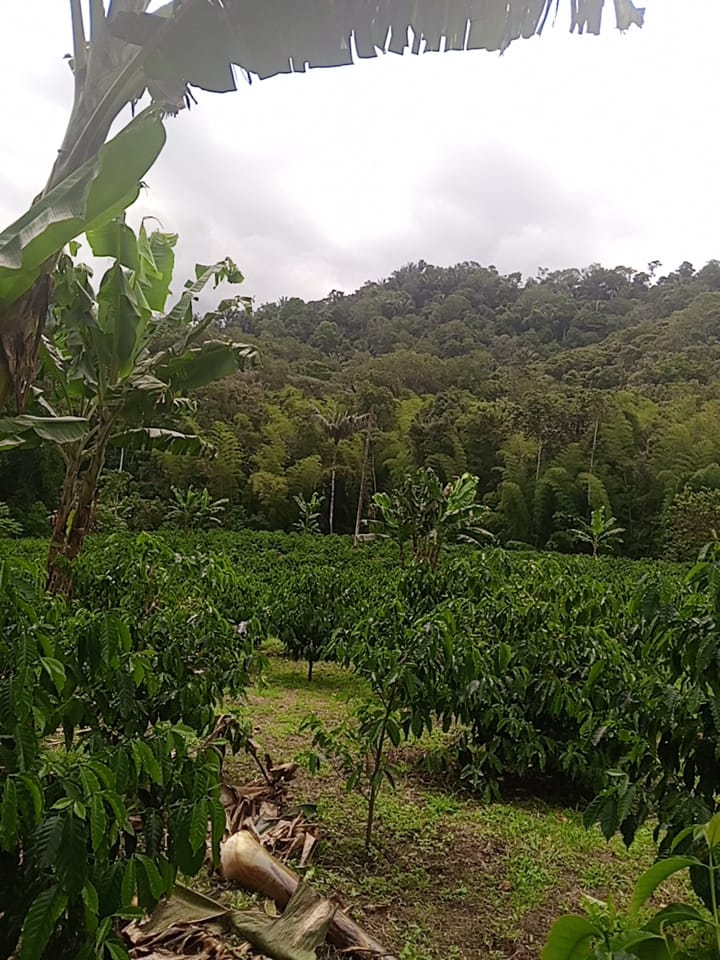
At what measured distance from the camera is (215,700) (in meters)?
2.75

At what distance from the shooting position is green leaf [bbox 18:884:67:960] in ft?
3.72

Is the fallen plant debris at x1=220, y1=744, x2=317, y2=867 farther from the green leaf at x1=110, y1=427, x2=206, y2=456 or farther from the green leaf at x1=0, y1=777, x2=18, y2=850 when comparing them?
the green leaf at x1=110, y1=427, x2=206, y2=456

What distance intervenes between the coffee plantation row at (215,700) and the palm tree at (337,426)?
14.3m

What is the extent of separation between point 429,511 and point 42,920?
8.93 meters

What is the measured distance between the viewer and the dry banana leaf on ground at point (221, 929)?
211cm

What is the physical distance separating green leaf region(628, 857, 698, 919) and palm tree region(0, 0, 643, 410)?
8.10 feet

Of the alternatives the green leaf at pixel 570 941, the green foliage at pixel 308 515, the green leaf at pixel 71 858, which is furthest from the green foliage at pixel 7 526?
the green leaf at pixel 570 941

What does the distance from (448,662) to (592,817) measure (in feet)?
3.46

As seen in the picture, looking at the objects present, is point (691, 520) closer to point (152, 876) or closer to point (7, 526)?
point (7, 526)

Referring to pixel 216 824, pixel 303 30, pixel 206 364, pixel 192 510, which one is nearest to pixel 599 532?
pixel 192 510

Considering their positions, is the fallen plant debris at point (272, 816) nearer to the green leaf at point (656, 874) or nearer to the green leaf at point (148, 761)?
the green leaf at point (148, 761)

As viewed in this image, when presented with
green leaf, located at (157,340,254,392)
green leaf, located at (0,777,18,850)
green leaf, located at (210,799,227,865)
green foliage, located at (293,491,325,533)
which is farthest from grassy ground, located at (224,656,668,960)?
green foliage, located at (293,491,325,533)

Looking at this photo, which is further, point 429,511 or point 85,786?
point 429,511

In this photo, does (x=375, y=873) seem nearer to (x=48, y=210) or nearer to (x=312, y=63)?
(x=48, y=210)
